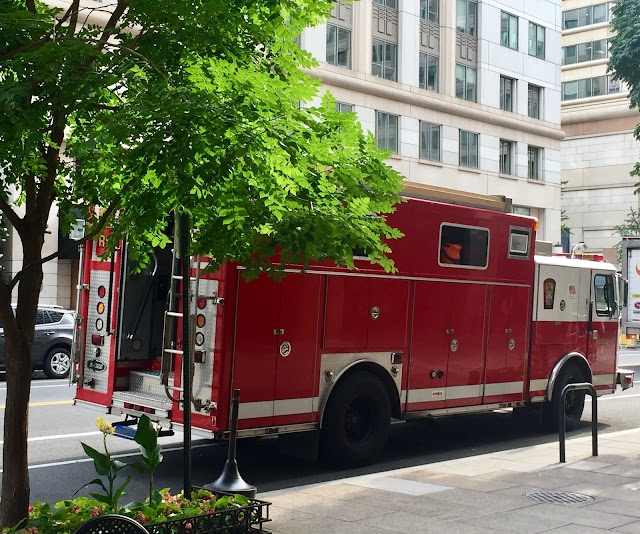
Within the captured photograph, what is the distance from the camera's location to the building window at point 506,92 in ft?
153

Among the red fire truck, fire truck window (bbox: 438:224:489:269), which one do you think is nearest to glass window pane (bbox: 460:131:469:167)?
the red fire truck

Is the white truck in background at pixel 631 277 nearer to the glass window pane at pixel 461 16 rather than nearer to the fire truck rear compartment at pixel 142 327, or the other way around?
the fire truck rear compartment at pixel 142 327

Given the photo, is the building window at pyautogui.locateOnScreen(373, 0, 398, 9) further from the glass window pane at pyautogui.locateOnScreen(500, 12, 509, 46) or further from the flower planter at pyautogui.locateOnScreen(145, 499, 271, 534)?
the flower planter at pyautogui.locateOnScreen(145, 499, 271, 534)

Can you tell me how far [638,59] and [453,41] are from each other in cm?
867

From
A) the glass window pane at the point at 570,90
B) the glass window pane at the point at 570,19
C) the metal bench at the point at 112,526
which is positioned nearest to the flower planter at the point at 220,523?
the metal bench at the point at 112,526

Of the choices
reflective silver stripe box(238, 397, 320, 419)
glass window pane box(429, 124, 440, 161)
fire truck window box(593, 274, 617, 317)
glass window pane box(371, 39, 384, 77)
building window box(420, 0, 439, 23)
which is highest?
building window box(420, 0, 439, 23)

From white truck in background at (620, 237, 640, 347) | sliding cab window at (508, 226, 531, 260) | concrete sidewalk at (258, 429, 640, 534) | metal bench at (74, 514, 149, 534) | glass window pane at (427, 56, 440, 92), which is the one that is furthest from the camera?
glass window pane at (427, 56, 440, 92)

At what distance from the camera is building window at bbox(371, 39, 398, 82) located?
4022 centimetres

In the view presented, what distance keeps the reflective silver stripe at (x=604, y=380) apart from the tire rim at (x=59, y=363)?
1169 centimetres

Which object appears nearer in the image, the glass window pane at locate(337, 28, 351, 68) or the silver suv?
the silver suv

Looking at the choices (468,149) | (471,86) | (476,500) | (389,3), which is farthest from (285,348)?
(471,86)

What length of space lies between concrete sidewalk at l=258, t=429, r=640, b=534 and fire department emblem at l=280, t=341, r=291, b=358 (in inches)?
56.9

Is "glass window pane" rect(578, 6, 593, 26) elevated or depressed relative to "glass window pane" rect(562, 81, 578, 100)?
elevated

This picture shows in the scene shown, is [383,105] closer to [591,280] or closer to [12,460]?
[591,280]
